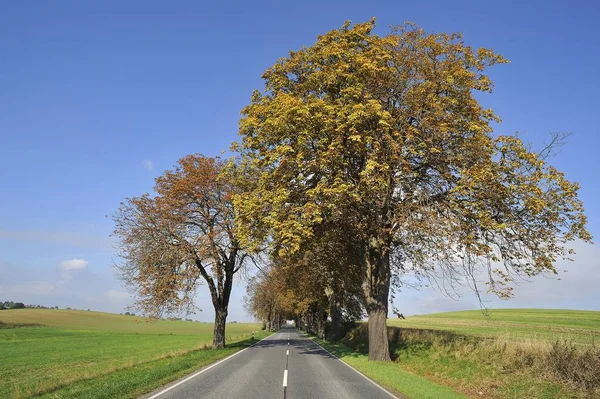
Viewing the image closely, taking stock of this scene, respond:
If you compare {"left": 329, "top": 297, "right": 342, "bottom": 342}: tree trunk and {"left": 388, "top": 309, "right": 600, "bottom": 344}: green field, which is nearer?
{"left": 388, "top": 309, "right": 600, "bottom": 344}: green field

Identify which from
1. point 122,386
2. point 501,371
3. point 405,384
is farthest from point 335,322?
point 122,386

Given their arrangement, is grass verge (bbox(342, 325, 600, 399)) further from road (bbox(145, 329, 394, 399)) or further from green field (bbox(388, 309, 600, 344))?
road (bbox(145, 329, 394, 399))

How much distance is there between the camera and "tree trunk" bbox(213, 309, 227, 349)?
29328 mm

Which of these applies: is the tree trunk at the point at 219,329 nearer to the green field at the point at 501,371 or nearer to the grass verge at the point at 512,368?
the green field at the point at 501,371

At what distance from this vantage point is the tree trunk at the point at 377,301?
64.6 ft

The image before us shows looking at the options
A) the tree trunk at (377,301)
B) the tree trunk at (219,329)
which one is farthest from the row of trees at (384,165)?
the tree trunk at (219,329)

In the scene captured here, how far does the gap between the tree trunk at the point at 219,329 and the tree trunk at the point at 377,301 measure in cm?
1318

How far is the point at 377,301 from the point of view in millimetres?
20344

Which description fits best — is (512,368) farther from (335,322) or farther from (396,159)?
(335,322)

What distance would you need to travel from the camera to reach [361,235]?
20.1 m

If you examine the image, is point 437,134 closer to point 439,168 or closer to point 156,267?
point 439,168

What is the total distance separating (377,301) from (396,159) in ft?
24.2

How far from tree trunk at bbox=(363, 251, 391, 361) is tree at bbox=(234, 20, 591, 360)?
19 centimetres

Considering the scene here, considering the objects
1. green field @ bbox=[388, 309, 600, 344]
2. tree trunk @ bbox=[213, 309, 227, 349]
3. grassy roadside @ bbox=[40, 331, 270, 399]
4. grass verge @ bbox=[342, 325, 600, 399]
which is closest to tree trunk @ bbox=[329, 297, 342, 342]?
green field @ bbox=[388, 309, 600, 344]
